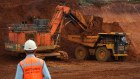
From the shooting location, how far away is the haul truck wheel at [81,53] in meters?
25.1

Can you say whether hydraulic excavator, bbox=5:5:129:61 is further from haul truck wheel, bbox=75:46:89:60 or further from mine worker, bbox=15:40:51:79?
mine worker, bbox=15:40:51:79

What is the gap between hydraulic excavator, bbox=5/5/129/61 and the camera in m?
22.1

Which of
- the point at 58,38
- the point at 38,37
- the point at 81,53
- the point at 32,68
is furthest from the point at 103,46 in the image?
the point at 32,68

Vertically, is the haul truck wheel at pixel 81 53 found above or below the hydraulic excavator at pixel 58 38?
below

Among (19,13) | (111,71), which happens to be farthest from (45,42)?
(19,13)


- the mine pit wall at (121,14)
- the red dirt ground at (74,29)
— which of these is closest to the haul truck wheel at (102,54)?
the red dirt ground at (74,29)

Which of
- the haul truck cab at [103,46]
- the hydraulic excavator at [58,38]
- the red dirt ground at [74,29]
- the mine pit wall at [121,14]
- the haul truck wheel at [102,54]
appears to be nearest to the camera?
the red dirt ground at [74,29]

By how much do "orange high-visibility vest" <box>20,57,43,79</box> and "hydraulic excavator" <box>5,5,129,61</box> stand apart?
1498 centimetres

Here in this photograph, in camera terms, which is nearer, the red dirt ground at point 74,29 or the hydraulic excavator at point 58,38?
the red dirt ground at point 74,29

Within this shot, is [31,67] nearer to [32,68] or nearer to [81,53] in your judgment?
[32,68]

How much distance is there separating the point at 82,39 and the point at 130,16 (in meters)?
21.4

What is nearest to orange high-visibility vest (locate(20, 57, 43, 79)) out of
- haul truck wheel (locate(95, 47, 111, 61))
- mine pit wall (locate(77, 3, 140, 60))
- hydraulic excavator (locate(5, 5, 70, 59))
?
hydraulic excavator (locate(5, 5, 70, 59))

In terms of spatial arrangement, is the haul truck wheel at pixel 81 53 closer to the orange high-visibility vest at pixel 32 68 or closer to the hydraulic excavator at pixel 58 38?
the hydraulic excavator at pixel 58 38

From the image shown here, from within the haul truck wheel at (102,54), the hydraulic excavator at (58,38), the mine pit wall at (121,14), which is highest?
the mine pit wall at (121,14)
